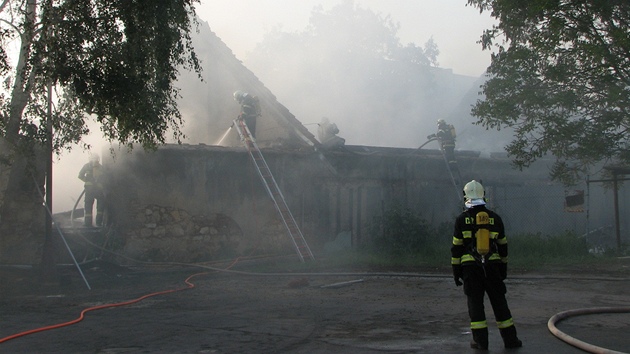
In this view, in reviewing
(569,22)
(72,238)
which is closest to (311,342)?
(569,22)

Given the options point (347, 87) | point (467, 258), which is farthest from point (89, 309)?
point (347, 87)

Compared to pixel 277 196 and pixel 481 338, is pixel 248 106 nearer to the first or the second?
pixel 277 196

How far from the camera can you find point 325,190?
17.5 m

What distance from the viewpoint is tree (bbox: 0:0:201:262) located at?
9.25 metres

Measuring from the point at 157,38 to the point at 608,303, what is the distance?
763 centimetres

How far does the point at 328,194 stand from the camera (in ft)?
57.5

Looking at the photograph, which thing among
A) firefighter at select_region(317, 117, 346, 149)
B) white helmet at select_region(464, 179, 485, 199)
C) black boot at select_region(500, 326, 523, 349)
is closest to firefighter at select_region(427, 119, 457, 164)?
firefighter at select_region(317, 117, 346, 149)

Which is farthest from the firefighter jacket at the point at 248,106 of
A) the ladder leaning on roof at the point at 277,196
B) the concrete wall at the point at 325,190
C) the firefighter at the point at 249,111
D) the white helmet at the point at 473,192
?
the white helmet at the point at 473,192

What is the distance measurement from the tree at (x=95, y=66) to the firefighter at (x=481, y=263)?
601 centimetres

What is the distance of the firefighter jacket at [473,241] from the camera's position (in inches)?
223

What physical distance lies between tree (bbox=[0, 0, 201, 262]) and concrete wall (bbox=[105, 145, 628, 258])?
3.87m

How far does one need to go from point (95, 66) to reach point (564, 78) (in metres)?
8.79

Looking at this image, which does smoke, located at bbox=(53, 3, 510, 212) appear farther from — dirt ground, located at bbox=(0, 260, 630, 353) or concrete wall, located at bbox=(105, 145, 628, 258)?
dirt ground, located at bbox=(0, 260, 630, 353)

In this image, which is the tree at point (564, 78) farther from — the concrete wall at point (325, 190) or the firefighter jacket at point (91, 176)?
the firefighter jacket at point (91, 176)
